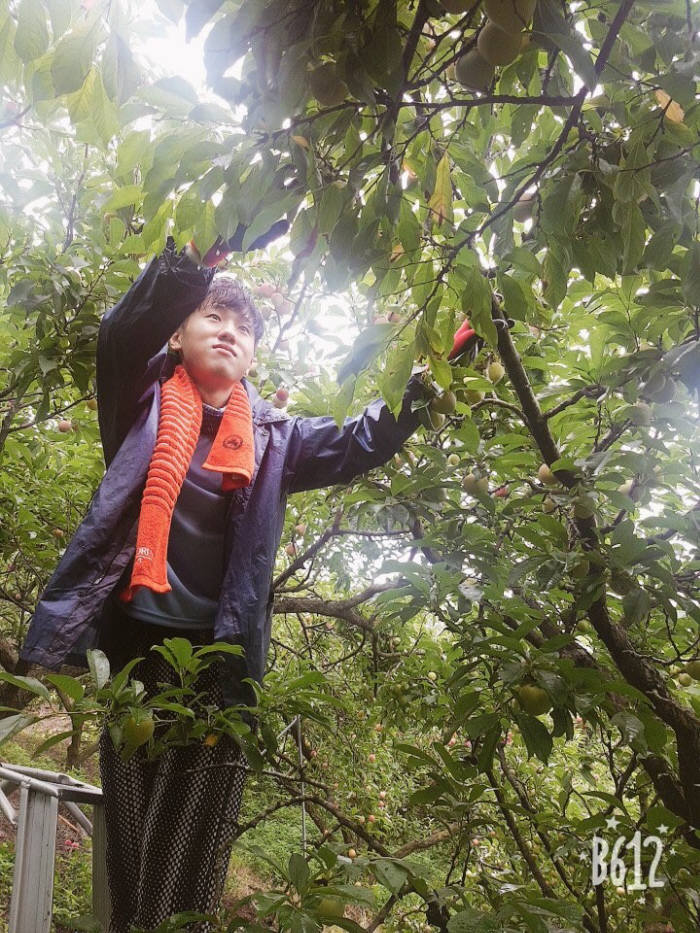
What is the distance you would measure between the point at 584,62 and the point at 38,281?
147 cm

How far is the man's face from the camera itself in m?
1.77

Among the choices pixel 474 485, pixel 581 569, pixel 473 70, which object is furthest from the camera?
pixel 474 485

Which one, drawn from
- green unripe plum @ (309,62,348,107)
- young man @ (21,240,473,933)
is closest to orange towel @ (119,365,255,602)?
young man @ (21,240,473,933)

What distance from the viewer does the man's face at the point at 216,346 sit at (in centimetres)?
177

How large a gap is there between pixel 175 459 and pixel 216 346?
36cm

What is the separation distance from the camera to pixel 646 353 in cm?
120

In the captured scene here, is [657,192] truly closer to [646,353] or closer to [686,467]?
[646,353]

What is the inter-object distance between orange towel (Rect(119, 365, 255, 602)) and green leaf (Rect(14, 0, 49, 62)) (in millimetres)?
987

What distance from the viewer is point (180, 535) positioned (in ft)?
5.48

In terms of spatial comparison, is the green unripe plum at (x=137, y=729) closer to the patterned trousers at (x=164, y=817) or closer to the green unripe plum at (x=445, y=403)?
the patterned trousers at (x=164, y=817)

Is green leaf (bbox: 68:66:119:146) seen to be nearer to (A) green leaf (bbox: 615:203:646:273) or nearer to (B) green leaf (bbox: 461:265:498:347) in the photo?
(B) green leaf (bbox: 461:265:498:347)

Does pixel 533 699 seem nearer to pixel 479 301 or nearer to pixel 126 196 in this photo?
pixel 479 301

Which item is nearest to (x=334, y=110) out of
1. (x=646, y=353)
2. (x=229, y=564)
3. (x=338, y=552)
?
(x=646, y=353)

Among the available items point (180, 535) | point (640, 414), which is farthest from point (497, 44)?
point (180, 535)
